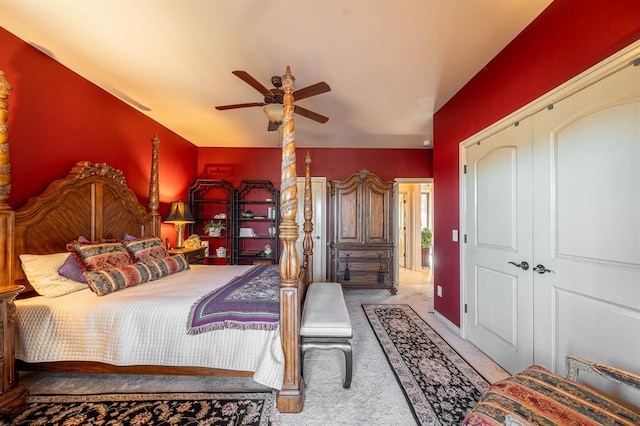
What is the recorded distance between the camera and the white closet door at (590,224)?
1301 millimetres

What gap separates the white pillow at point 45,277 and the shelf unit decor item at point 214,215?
2.73 metres

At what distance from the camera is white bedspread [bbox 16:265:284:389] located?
1697mm

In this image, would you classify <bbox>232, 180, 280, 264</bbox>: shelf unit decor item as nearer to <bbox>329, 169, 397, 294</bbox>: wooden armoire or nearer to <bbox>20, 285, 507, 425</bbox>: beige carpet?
<bbox>329, 169, 397, 294</bbox>: wooden armoire

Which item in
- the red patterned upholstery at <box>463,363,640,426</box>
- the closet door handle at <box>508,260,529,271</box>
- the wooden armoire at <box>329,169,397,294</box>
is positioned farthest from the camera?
the wooden armoire at <box>329,169,397,294</box>

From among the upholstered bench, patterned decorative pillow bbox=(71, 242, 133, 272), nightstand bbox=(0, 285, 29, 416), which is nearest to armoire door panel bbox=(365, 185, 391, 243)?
the upholstered bench

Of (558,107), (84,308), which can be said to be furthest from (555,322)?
(84,308)

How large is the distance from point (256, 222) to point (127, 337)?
3428 mm

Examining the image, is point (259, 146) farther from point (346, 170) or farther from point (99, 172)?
point (99, 172)

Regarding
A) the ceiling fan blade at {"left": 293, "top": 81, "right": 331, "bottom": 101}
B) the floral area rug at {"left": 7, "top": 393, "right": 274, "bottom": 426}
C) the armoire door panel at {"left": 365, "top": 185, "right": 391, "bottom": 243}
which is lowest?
the floral area rug at {"left": 7, "top": 393, "right": 274, "bottom": 426}

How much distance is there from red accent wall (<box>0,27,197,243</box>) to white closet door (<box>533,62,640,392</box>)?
400 cm

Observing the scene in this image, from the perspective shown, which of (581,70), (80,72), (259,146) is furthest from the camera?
(259,146)

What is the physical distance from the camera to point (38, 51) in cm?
217

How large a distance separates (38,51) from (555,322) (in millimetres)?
4504

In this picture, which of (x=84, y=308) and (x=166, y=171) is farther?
(x=166, y=171)
